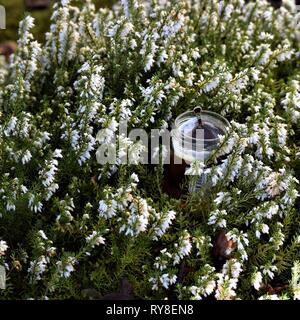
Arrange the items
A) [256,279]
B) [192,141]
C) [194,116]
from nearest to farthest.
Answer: [256,279]
[192,141]
[194,116]

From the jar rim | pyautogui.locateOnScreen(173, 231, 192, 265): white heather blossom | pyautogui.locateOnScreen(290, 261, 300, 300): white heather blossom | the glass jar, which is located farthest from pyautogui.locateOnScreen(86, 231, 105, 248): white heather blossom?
pyautogui.locateOnScreen(290, 261, 300, 300): white heather blossom

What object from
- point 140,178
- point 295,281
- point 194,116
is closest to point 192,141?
point 194,116

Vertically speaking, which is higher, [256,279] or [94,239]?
[94,239]

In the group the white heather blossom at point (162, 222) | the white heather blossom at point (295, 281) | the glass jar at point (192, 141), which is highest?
the glass jar at point (192, 141)

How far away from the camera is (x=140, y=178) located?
3.09 meters

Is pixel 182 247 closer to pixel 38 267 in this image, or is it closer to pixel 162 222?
pixel 162 222

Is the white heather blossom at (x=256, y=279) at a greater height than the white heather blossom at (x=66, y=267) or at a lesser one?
lesser

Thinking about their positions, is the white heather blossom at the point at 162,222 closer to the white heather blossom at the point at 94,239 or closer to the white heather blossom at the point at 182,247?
the white heather blossom at the point at 182,247

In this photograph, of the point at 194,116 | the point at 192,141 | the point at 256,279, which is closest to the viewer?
the point at 256,279

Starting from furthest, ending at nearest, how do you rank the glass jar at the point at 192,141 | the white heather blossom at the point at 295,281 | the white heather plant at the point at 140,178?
the glass jar at the point at 192,141
the white heather plant at the point at 140,178
the white heather blossom at the point at 295,281

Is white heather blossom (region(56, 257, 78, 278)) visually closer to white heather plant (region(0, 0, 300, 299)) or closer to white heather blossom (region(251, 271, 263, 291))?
white heather plant (region(0, 0, 300, 299))

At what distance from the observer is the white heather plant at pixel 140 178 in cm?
267

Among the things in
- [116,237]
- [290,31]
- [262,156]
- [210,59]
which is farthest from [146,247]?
[290,31]

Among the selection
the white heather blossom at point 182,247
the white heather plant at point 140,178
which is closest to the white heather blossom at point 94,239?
the white heather plant at point 140,178
